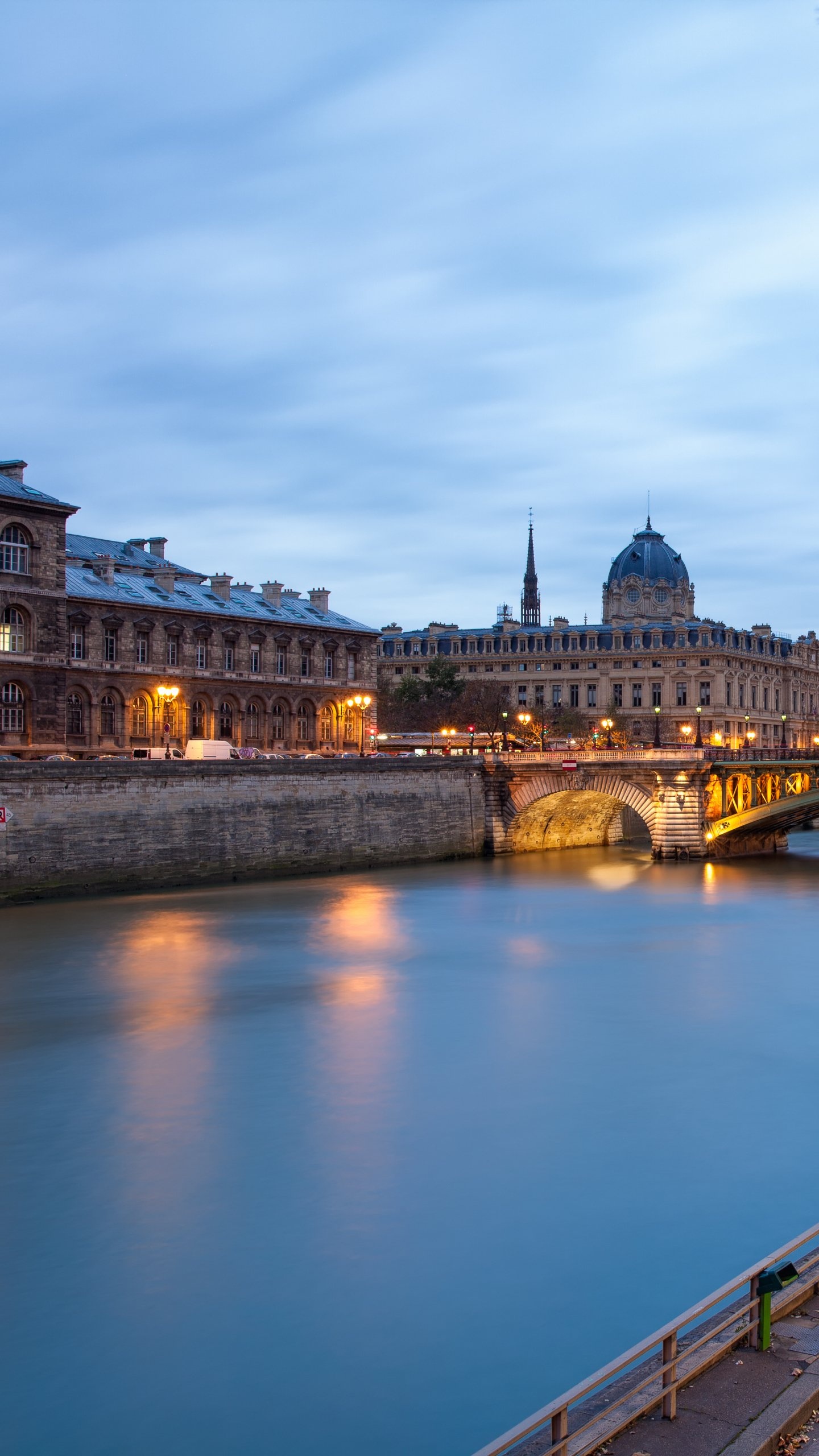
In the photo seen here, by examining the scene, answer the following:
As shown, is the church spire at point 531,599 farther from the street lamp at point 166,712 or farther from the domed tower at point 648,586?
the street lamp at point 166,712

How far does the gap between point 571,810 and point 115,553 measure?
2811 centimetres

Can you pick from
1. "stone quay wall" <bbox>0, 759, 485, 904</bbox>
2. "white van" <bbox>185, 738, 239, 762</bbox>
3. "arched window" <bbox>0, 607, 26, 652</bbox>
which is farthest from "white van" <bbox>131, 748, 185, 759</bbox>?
"arched window" <bbox>0, 607, 26, 652</bbox>

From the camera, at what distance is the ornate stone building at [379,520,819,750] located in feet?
411

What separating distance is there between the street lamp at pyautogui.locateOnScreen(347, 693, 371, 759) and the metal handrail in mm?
62275

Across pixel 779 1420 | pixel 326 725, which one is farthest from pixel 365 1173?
pixel 326 725

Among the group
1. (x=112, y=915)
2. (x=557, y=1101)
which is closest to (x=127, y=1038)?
(x=557, y=1101)

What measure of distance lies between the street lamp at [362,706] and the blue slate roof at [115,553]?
431 inches

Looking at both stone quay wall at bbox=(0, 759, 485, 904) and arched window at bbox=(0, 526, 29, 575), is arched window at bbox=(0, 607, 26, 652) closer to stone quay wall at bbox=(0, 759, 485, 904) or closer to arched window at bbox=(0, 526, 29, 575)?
arched window at bbox=(0, 526, 29, 575)

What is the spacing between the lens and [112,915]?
129 ft

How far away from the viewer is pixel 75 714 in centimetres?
6381

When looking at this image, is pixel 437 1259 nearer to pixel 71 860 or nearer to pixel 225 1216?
pixel 225 1216

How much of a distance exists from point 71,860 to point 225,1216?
2796 centimetres

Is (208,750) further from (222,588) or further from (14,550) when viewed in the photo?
(222,588)

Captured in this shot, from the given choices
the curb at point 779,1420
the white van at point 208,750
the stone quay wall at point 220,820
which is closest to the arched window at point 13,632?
the white van at point 208,750
